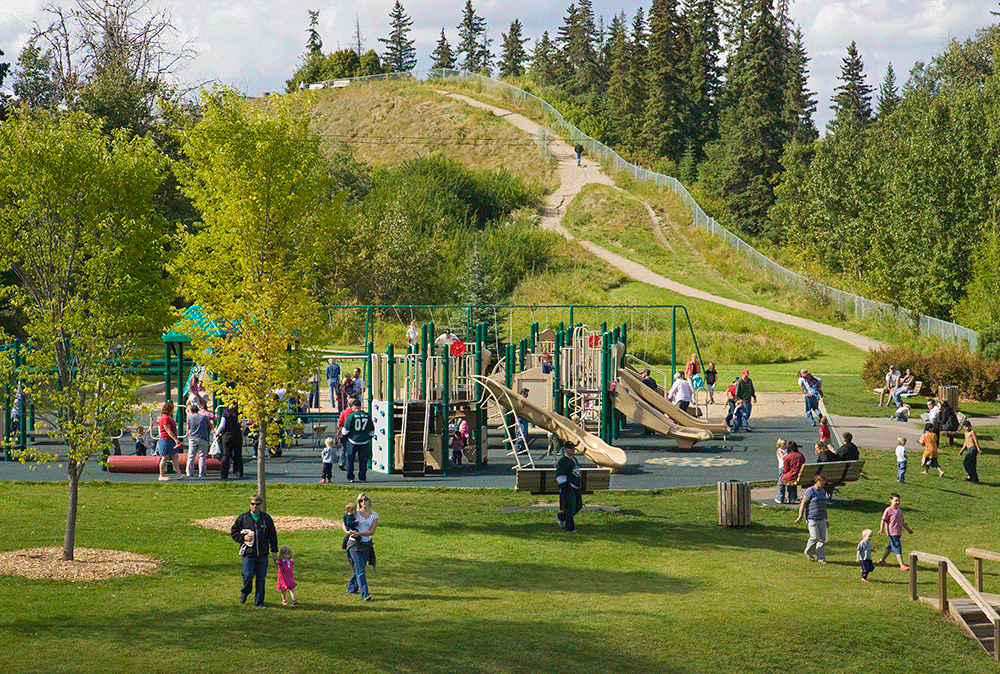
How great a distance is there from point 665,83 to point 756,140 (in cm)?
2047

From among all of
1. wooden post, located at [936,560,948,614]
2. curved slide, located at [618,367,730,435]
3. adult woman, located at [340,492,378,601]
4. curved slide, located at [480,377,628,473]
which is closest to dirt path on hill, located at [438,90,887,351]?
curved slide, located at [618,367,730,435]

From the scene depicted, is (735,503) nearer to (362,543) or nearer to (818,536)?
(818,536)

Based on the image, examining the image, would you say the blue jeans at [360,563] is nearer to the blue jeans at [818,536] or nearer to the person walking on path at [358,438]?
the blue jeans at [818,536]

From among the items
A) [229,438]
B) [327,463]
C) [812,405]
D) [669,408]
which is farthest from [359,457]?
[812,405]

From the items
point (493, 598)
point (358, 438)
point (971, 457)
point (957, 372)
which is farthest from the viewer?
point (957, 372)

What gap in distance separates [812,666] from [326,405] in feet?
84.8

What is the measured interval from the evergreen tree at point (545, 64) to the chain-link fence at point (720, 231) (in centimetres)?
2360

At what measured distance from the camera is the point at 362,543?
12.5m

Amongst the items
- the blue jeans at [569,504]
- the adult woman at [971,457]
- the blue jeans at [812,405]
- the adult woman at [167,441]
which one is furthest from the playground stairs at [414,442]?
the blue jeans at [812,405]

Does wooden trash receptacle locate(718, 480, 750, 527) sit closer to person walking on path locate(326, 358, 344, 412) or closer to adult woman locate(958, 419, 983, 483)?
adult woman locate(958, 419, 983, 483)

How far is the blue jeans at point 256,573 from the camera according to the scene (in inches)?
479

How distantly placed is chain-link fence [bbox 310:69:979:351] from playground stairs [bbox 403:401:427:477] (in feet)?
95.6

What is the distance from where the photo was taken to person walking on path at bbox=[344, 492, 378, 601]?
12.5m

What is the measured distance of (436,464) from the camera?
23062 mm
